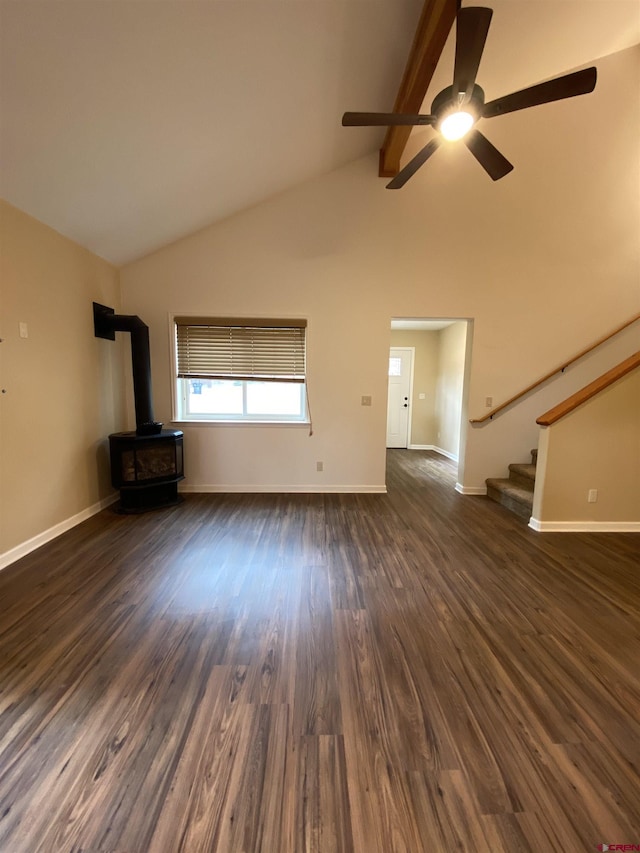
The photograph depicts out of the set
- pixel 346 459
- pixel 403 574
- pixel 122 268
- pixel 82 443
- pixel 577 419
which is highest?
pixel 122 268

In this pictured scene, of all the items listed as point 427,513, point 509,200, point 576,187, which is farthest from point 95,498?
point 576,187

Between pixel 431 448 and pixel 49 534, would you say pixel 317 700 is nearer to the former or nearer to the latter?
pixel 49 534

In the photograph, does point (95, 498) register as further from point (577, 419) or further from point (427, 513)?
point (577, 419)

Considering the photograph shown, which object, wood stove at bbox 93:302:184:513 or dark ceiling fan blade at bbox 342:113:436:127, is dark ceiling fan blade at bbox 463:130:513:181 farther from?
wood stove at bbox 93:302:184:513

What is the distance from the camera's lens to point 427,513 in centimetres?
347

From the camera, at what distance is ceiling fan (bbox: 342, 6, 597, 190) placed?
1560 mm

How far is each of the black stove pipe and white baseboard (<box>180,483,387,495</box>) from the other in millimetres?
931

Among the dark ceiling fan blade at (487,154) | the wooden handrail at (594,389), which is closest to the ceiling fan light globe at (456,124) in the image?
the dark ceiling fan blade at (487,154)

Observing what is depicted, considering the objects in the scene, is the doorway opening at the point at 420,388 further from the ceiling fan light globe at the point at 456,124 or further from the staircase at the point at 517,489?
the ceiling fan light globe at the point at 456,124

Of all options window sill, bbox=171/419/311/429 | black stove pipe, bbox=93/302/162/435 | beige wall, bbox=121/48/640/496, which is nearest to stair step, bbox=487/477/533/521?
beige wall, bbox=121/48/640/496

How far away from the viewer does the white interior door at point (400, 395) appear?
6.82 m

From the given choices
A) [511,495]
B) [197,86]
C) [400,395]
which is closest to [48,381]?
[197,86]

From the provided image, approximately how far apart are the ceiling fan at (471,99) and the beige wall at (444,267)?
63.6 inches

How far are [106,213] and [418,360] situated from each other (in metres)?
5.58
